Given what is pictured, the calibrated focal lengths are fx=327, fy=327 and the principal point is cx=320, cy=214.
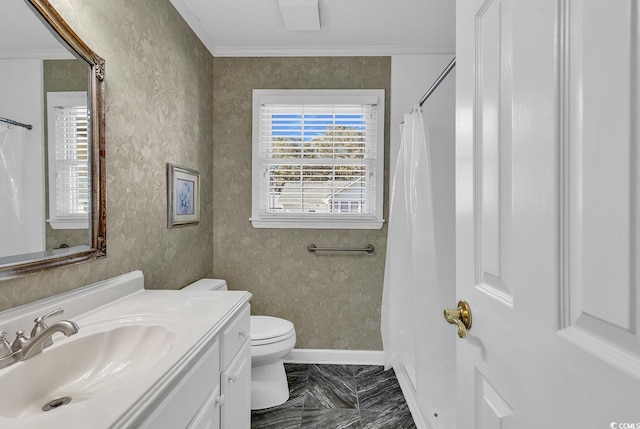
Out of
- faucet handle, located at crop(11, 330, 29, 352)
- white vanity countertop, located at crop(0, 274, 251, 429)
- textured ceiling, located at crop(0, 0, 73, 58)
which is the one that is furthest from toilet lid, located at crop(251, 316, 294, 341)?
textured ceiling, located at crop(0, 0, 73, 58)

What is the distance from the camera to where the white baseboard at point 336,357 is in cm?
251

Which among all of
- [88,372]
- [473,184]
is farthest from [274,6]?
[88,372]

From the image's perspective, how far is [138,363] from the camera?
91cm

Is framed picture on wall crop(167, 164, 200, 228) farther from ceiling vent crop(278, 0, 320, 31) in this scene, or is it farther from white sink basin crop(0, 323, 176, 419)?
ceiling vent crop(278, 0, 320, 31)

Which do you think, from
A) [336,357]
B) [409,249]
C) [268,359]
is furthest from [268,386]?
[409,249]

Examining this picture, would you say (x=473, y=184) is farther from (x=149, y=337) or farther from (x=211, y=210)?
(x=211, y=210)

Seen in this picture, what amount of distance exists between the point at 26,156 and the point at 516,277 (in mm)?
1364

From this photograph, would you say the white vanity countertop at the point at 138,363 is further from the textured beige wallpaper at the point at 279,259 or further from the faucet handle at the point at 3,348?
the textured beige wallpaper at the point at 279,259

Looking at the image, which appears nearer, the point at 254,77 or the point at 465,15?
the point at 465,15

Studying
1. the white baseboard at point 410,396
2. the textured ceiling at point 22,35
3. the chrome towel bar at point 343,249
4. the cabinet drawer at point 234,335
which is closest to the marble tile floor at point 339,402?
the white baseboard at point 410,396

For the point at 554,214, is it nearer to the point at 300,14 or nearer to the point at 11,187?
the point at 11,187

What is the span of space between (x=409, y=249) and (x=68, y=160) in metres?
1.67

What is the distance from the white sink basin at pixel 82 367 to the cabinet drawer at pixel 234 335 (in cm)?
23

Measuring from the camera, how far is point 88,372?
3.16 ft
